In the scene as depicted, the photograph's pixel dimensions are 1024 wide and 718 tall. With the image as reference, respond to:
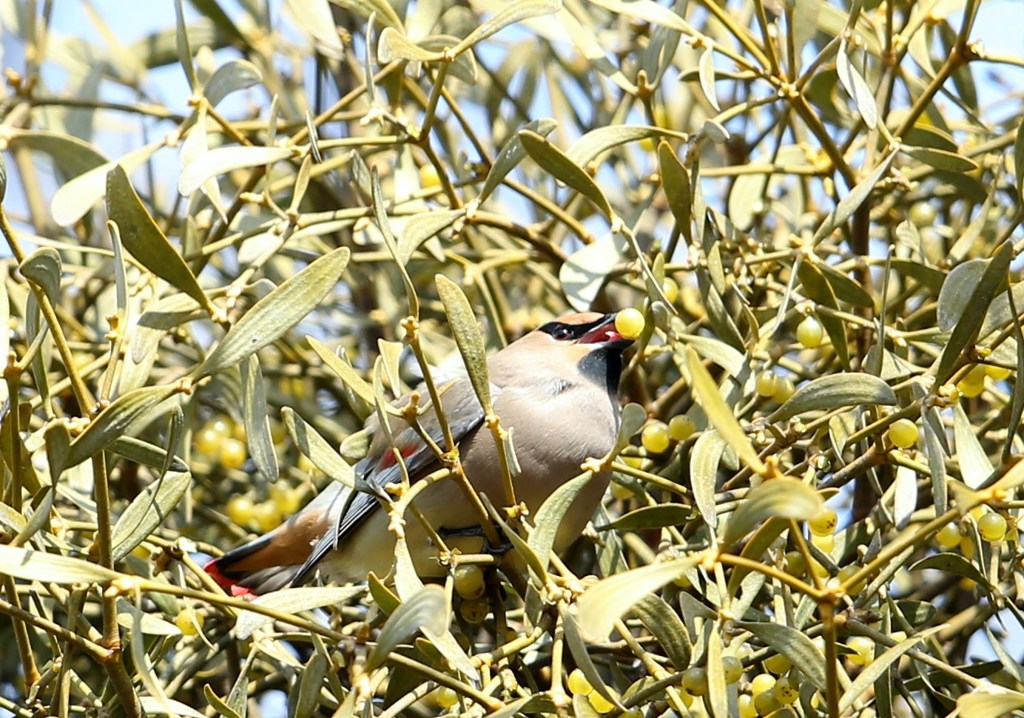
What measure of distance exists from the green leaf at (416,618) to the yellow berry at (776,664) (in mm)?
576

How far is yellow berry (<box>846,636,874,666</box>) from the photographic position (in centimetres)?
196

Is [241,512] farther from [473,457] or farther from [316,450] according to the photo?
[316,450]

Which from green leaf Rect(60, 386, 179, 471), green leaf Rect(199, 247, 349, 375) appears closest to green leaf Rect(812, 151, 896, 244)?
green leaf Rect(199, 247, 349, 375)

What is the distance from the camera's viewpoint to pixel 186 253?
98.6 inches

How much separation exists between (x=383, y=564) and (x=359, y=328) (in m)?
0.66

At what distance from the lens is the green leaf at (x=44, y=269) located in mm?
1610

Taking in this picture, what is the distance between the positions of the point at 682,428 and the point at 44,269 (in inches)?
42.9

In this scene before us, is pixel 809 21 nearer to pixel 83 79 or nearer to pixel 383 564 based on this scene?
pixel 383 564

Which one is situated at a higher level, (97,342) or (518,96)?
(518,96)

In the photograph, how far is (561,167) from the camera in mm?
2119

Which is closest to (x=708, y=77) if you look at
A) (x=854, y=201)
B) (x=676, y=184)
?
(x=676, y=184)

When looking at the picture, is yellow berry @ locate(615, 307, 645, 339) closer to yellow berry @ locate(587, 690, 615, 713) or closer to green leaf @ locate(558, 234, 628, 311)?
green leaf @ locate(558, 234, 628, 311)

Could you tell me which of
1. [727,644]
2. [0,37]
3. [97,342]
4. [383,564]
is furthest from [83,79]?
[727,644]

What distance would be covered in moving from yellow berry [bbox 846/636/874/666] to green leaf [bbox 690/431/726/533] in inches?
14.1
